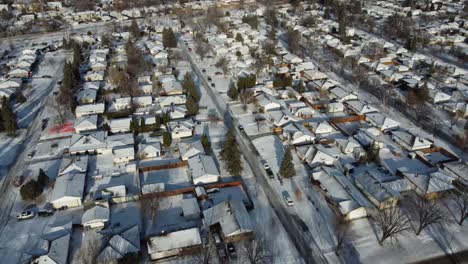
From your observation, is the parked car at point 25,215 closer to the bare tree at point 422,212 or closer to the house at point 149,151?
the house at point 149,151

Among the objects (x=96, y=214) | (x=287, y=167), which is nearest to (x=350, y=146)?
(x=287, y=167)

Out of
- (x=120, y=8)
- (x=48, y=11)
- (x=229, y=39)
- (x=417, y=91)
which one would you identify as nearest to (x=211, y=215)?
(x=417, y=91)

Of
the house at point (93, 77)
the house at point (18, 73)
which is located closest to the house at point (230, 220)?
the house at point (93, 77)

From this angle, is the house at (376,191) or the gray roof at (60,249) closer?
the gray roof at (60,249)

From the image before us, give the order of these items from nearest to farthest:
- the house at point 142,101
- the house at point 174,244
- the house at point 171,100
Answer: the house at point 174,244 → the house at point 171,100 → the house at point 142,101

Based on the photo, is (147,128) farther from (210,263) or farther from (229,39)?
(229,39)

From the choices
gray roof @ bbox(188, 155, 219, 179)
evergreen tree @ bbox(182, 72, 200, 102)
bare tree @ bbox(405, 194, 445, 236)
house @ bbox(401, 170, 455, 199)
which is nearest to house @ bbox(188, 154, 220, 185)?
gray roof @ bbox(188, 155, 219, 179)
